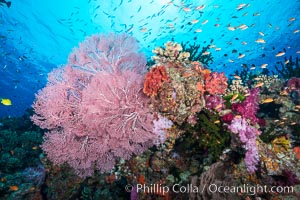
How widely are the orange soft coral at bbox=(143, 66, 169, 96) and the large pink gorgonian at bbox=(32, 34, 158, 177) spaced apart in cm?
33

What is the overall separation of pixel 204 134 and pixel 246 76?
476 inches

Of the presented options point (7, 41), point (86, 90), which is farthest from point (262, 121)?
point (7, 41)

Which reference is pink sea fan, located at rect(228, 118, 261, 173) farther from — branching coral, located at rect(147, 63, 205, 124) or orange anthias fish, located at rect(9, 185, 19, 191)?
orange anthias fish, located at rect(9, 185, 19, 191)

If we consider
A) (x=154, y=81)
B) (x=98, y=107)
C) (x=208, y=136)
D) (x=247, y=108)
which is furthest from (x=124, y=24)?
(x=208, y=136)

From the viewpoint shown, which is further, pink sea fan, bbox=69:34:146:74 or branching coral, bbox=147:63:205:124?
pink sea fan, bbox=69:34:146:74

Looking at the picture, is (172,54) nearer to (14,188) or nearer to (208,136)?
(208,136)

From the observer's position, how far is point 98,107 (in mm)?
5180

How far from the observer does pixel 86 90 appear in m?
5.19

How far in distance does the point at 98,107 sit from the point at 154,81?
1.53 metres

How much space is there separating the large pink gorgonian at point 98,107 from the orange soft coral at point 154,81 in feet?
1.08

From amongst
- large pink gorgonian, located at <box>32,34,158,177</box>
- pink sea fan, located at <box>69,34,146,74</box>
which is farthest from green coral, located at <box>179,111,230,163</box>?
pink sea fan, located at <box>69,34,146,74</box>

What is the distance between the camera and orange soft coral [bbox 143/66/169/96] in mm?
5309

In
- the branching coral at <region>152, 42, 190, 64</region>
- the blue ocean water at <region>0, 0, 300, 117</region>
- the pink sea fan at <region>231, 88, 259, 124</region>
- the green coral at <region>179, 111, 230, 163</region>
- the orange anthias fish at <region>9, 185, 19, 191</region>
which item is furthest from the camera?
the blue ocean water at <region>0, 0, 300, 117</region>

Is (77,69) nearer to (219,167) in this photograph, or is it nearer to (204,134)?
(204,134)
